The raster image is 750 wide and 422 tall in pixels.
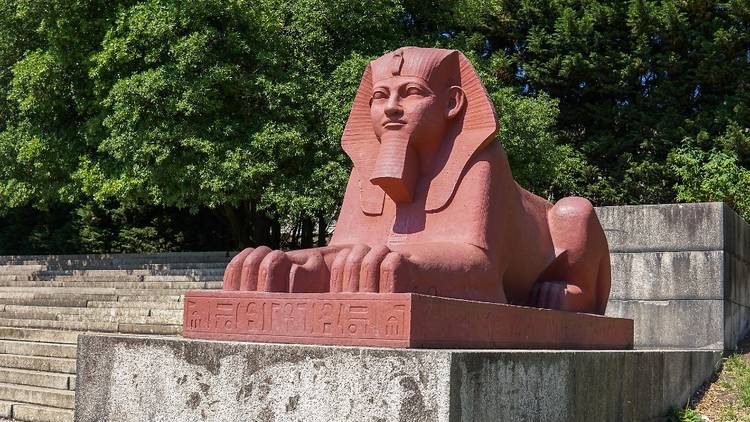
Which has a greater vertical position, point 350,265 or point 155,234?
point 155,234

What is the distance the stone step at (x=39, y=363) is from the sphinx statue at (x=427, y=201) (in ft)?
Answer: 15.9

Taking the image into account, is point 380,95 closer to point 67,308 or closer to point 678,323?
point 678,323

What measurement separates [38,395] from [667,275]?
6.22 meters

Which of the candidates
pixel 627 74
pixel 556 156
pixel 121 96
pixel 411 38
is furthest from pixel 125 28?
pixel 627 74

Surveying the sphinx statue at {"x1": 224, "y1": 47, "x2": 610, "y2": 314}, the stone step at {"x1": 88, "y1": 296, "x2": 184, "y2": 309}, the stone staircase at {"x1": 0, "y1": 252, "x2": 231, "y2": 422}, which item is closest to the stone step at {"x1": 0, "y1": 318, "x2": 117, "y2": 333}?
the stone staircase at {"x1": 0, "y1": 252, "x2": 231, "y2": 422}

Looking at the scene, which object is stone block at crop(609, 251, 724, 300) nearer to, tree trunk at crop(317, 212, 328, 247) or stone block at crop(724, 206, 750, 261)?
stone block at crop(724, 206, 750, 261)

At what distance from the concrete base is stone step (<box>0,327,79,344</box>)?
5.50 meters

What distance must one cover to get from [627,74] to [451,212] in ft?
53.4

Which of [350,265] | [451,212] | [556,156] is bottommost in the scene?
[350,265]

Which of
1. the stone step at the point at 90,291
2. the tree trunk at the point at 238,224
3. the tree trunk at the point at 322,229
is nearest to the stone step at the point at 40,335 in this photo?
the stone step at the point at 90,291

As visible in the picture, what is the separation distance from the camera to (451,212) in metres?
4.60

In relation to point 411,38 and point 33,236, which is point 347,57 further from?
point 33,236

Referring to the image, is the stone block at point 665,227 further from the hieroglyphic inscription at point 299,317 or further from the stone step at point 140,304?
the hieroglyphic inscription at point 299,317

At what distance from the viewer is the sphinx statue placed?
13.5 feet
